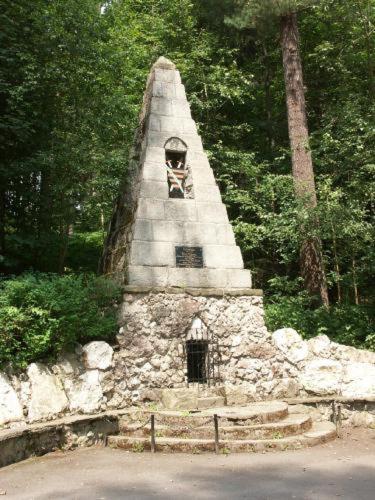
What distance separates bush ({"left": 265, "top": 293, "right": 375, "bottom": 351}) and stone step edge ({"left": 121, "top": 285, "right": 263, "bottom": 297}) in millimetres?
2533

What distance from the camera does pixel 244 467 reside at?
6.18 m

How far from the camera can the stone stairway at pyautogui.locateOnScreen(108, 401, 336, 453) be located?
6.96m

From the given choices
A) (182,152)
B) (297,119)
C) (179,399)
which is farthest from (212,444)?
(297,119)

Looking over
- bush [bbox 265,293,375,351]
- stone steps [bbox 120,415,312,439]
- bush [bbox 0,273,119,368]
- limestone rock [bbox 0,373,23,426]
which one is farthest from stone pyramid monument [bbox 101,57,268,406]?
bush [bbox 265,293,375,351]

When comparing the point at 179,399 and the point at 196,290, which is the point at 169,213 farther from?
the point at 179,399

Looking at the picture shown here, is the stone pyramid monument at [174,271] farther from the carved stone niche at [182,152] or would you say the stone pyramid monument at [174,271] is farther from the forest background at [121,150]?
the forest background at [121,150]

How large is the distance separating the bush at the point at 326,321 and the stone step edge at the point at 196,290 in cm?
253

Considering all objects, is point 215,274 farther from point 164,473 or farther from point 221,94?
point 221,94

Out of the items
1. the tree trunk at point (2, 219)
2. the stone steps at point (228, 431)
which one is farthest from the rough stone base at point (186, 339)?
the tree trunk at point (2, 219)

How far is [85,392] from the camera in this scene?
7836 millimetres

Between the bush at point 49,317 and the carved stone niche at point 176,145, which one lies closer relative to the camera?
the bush at point 49,317

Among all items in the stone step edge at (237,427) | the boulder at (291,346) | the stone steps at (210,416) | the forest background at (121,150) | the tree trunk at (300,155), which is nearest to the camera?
the stone step edge at (237,427)

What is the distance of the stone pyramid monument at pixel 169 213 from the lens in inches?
352

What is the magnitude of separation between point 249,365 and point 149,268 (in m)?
2.51
